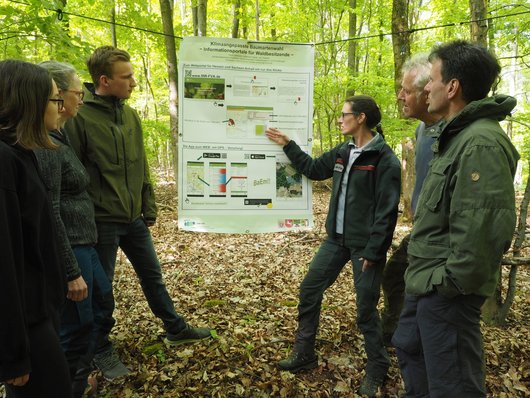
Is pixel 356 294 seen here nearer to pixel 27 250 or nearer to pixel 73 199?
pixel 73 199

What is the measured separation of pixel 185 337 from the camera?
12.9 ft

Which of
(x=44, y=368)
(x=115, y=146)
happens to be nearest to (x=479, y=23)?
(x=115, y=146)

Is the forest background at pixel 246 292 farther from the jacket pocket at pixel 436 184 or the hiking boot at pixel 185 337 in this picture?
the jacket pocket at pixel 436 184

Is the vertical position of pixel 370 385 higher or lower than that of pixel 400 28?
lower

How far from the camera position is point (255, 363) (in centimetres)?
369

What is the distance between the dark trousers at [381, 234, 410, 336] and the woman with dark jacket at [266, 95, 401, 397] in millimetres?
598

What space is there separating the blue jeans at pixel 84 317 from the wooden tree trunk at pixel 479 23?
5.22 m

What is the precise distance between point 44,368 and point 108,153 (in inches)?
75.8

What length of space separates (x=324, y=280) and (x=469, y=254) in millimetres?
1673

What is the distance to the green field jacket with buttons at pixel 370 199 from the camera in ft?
10.3

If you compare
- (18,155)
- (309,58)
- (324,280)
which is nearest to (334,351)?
(324,280)

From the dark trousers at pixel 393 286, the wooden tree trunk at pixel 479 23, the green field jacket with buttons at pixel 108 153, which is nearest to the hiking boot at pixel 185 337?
the green field jacket with buttons at pixel 108 153

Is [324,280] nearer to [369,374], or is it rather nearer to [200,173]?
[369,374]

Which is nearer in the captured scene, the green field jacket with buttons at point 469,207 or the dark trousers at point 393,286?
the green field jacket with buttons at point 469,207
